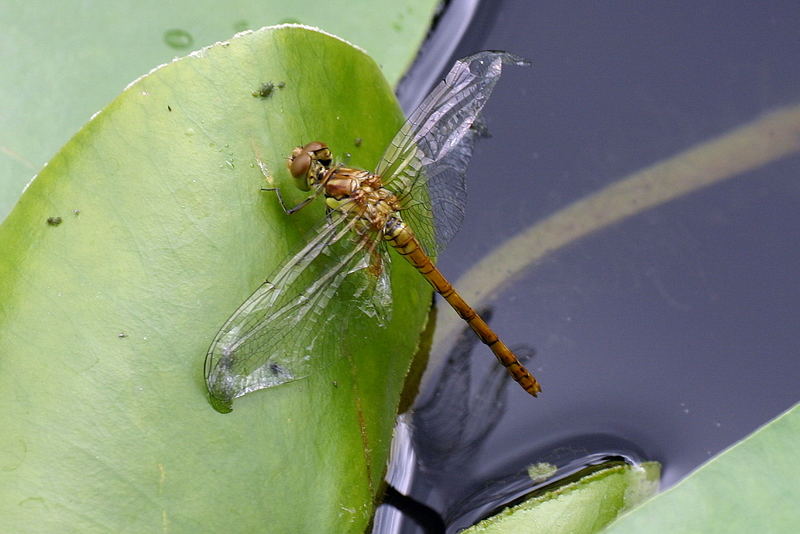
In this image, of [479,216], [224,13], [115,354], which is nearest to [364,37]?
[224,13]

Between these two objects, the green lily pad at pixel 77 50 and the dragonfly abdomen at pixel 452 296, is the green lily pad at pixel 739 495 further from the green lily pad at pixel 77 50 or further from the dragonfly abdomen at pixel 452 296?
the green lily pad at pixel 77 50

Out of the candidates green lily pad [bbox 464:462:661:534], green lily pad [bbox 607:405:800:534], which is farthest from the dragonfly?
green lily pad [bbox 607:405:800:534]

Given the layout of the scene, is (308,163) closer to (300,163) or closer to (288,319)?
(300,163)

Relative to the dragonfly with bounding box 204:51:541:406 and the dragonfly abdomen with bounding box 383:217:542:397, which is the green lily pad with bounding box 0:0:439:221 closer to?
the dragonfly with bounding box 204:51:541:406

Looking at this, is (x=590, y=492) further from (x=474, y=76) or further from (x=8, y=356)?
(x=8, y=356)

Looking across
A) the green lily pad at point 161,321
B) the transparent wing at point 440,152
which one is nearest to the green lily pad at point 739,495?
the green lily pad at point 161,321

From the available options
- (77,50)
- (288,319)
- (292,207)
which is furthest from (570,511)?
(77,50)

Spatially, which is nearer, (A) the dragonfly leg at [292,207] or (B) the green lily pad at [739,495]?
(B) the green lily pad at [739,495]
